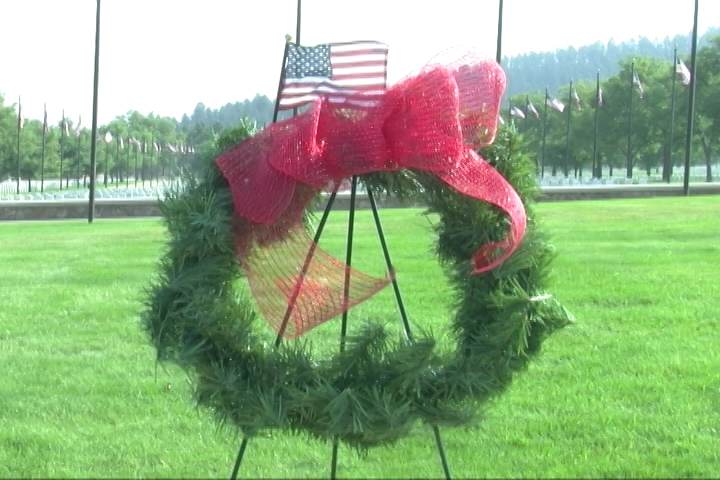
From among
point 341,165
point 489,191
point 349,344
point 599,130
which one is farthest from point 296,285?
point 599,130

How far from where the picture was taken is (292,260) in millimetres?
3412

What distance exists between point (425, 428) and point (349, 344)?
51cm

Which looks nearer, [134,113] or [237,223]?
[237,223]

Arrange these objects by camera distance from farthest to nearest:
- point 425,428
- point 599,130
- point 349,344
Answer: point 599,130
point 425,428
point 349,344

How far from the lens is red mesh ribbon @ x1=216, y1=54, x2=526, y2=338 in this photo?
10.3 feet

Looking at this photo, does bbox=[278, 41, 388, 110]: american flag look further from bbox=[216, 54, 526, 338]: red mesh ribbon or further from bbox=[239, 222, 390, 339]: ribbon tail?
bbox=[239, 222, 390, 339]: ribbon tail

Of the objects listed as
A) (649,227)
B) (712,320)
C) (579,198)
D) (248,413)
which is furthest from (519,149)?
(579,198)

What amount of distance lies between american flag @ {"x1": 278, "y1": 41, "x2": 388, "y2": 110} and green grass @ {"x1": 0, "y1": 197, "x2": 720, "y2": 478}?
0.77 m

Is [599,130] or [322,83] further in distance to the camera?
[599,130]

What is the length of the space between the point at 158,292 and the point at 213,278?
199mm

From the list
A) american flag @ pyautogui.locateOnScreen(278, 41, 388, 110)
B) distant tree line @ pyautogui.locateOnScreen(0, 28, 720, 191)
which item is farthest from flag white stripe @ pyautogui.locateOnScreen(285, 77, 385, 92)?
distant tree line @ pyautogui.locateOnScreen(0, 28, 720, 191)

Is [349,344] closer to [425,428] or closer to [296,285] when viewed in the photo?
[296,285]

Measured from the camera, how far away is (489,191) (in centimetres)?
317

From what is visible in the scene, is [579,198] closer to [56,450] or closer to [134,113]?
[56,450]
